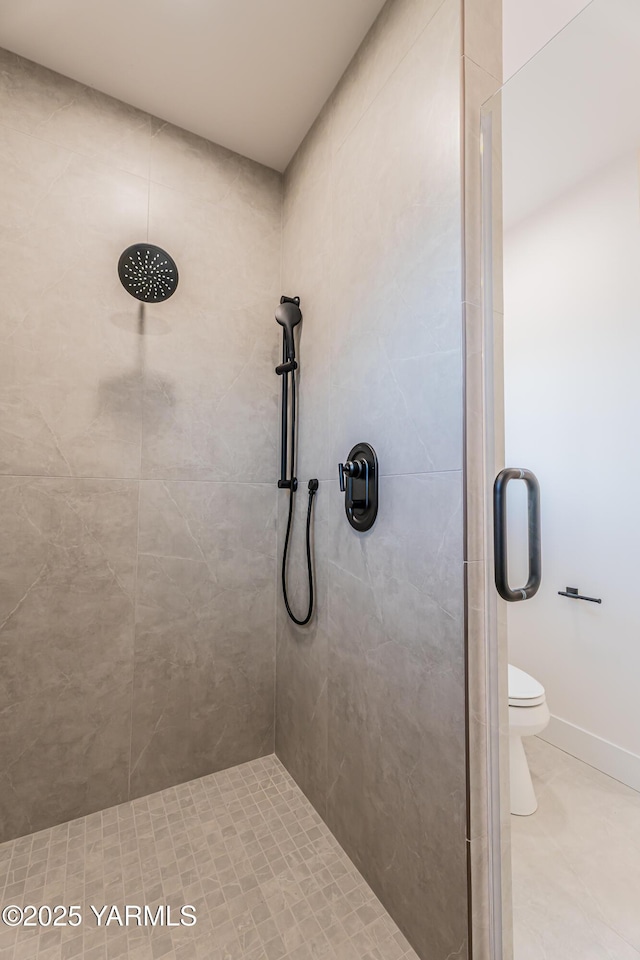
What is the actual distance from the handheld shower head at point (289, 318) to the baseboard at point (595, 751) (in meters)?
1.48

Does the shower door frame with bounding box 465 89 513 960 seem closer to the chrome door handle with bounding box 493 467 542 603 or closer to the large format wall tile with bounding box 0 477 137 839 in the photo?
the chrome door handle with bounding box 493 467 542 603

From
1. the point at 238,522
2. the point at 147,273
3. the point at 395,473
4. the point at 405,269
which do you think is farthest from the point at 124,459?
the point at 405,269

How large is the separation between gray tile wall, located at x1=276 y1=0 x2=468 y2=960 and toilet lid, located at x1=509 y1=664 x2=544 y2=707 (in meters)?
0.11

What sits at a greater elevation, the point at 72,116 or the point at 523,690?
the point at 72,116

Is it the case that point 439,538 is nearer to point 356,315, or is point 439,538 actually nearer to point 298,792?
point 356,315

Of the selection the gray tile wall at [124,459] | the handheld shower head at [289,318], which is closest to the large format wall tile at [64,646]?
the gray tile wall at [124,459]

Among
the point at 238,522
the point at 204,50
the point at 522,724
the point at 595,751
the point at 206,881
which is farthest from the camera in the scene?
the point at 238,522

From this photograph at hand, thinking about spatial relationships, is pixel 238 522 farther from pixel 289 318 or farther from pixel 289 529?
pixel 289 318

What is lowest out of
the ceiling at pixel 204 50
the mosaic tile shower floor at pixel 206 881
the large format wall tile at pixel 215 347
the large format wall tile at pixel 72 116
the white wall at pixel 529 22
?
the mosaic tile shower floor at pixel 206 881

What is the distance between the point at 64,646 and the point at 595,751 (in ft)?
5.23

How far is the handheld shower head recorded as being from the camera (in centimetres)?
174

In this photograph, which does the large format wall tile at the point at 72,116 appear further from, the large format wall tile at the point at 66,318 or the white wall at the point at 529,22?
the white wall at the point at 529,22

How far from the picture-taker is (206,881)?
1.28 metres

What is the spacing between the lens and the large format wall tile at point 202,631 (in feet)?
5.47
